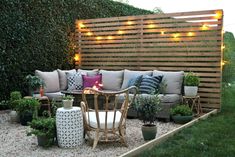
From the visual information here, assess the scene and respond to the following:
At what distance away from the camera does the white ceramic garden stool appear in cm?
385

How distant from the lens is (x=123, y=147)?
13.1ft

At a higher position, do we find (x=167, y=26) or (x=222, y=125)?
(x=167, y=26)

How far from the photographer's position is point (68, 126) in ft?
12.7

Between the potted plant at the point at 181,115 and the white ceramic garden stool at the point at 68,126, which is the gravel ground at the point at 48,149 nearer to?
the white ceramic garden stool at the point at 68,126

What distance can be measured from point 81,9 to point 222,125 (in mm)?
5268

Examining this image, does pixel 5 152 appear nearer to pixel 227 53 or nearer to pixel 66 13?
pixel 66 13

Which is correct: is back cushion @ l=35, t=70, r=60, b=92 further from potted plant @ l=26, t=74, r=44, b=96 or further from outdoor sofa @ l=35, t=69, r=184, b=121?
potted plant @ l=26, t=74, r=44, b=96

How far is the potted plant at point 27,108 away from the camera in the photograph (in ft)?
17.4

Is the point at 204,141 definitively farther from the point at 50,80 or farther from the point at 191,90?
the point at 50,80

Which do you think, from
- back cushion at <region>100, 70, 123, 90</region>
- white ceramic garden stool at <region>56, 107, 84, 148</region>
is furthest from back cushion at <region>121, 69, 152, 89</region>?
white ceramic garden stool at <region>56, 107, 84, 148</region>

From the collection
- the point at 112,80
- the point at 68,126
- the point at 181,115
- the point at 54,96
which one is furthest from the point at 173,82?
the point at 68,126

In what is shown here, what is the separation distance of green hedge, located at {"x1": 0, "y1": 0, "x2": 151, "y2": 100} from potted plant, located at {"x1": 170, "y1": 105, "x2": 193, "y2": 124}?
354 cm

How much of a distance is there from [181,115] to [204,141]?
4.66ft

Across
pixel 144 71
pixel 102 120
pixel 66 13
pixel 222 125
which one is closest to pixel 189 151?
pixel 102 120
